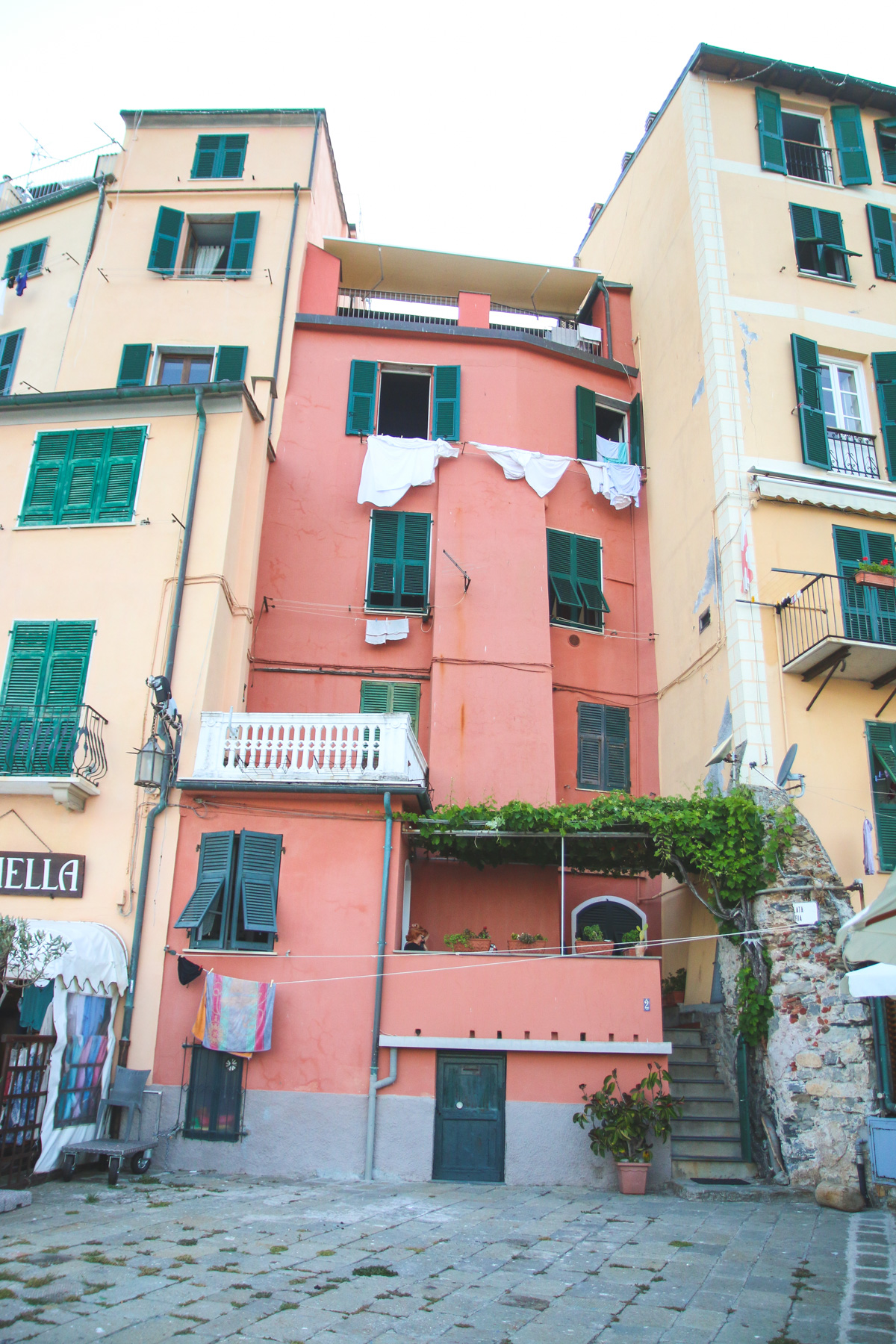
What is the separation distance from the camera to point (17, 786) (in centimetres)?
1289

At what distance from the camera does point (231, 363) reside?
1814cm

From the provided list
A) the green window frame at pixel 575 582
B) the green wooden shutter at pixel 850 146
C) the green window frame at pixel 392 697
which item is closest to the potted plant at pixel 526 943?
the green window frame at pixel 392 697

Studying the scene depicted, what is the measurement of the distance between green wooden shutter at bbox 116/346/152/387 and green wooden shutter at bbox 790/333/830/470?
37.7ft

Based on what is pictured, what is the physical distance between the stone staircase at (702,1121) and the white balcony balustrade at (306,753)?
17.4 feet

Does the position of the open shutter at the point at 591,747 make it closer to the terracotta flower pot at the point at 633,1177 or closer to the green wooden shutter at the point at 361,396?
the green wooden shutter at the point at 361,396

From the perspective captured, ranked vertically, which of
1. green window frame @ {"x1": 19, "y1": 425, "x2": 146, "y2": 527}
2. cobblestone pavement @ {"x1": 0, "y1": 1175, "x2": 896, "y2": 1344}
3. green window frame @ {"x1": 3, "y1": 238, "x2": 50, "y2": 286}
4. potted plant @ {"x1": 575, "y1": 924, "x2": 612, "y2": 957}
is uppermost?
green window frame @ {"x1": 3, "y1": 238, "x2": 50, "y2": 286}

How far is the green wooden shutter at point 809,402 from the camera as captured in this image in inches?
634

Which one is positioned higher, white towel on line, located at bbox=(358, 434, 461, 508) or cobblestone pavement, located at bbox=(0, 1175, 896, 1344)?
white towel on line, located at bbox=(358, 434, 461, 508)

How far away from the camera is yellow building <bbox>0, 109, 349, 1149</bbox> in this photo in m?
12.8

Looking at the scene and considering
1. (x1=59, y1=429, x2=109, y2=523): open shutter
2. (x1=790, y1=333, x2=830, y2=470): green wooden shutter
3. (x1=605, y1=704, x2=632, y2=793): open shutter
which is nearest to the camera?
(x1=59, y1=429, x2=109, y2=523): open shutter

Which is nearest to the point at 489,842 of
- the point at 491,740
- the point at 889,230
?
the point at 491,740

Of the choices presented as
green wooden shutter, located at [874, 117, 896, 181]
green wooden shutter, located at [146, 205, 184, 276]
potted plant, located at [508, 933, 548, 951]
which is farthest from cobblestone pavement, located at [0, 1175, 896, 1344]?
green wooden shutter, located at [874, 117, 896, 181]

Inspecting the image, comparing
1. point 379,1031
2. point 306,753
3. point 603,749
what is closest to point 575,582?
point 603,749

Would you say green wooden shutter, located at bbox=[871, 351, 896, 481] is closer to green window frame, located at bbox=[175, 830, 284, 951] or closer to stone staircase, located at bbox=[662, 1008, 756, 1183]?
stone staircase, located at bbox=[662, 1008, 756, 1183]
